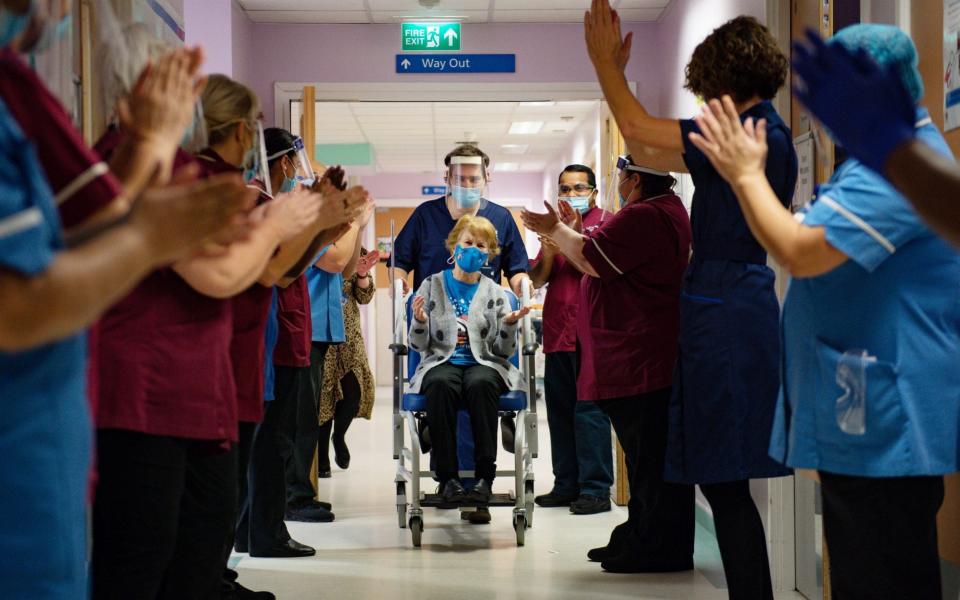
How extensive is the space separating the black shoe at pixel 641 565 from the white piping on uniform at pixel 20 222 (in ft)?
9.53

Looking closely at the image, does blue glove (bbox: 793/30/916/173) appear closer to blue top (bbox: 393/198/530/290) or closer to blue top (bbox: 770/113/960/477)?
blue top (bbox: 770/113/960/477)

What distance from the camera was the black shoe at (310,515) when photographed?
4582mm

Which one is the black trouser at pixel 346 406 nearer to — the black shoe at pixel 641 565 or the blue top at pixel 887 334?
the black shoe at pixel 641 565

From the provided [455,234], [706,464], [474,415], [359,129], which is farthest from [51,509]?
[359,129]

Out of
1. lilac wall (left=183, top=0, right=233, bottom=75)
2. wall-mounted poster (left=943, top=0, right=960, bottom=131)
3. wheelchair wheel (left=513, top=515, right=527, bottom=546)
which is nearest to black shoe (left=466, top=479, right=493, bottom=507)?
wheelchair wheel (left=513, top=515, right=527, bottom=546)

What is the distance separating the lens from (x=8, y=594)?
1080 millimetres

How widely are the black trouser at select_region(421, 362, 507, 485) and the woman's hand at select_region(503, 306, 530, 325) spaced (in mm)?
298

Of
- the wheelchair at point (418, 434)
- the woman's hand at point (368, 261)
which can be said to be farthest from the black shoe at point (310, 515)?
the woman's hand at point (368, 261)

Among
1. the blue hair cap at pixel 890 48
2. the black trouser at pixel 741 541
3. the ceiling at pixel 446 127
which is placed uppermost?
the ceiling at pixel 446 127

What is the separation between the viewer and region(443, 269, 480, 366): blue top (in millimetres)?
4156

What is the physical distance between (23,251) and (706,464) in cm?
171

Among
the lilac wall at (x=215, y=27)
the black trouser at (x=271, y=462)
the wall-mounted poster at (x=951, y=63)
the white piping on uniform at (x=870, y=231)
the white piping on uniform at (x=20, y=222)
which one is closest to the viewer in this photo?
the white piping on uniform at (x=20, y=222)

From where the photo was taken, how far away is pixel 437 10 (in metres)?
5.37

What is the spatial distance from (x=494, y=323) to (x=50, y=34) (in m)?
3.17
